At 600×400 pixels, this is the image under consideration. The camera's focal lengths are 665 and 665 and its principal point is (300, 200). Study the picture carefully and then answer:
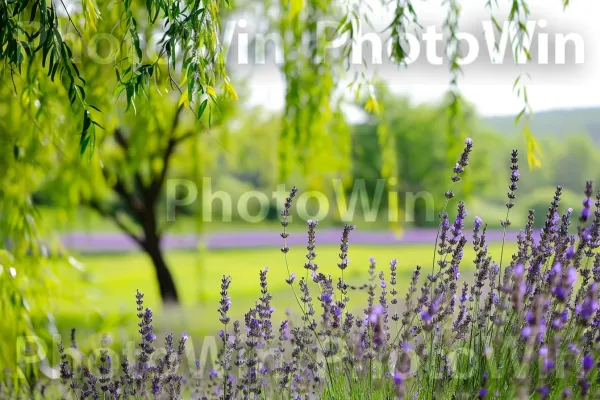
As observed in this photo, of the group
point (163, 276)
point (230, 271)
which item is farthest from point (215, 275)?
point (163, 276)

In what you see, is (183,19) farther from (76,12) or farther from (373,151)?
(373,151)

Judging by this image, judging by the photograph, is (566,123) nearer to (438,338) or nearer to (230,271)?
(230,271)

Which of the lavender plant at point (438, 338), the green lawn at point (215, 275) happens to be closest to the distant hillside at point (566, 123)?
the green lawn at point (215, 275)

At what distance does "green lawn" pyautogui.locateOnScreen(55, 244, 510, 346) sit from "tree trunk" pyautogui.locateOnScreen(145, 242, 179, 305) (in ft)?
0.78

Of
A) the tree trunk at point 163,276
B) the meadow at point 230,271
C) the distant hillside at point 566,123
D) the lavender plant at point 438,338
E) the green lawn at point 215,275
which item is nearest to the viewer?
the lavender plant at point 438,338

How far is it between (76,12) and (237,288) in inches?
666

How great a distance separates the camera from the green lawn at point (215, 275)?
13.5 meters

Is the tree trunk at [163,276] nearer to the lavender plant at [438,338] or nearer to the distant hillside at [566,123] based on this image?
the lavender plant at [438,338]

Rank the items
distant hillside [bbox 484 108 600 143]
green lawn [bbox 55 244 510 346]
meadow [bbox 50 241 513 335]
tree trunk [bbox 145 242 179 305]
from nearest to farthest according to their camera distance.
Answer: tree trunk [bbox 145 242 179 305], green lawn [bbox 55 244 510 346], meadow [bbox 50 241 513 335], distant hillside [bbox 484 108 600 143]

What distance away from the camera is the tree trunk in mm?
10688

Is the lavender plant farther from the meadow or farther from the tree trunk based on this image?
the meadow

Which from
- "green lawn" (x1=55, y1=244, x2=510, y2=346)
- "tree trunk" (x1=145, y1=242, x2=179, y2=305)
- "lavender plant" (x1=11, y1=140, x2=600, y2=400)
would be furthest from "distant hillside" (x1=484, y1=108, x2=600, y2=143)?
"lavender plant" (x1=11, y1=140, x2=600, y2=400)

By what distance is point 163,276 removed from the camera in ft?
36.3

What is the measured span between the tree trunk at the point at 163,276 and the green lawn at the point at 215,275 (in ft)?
0.78
